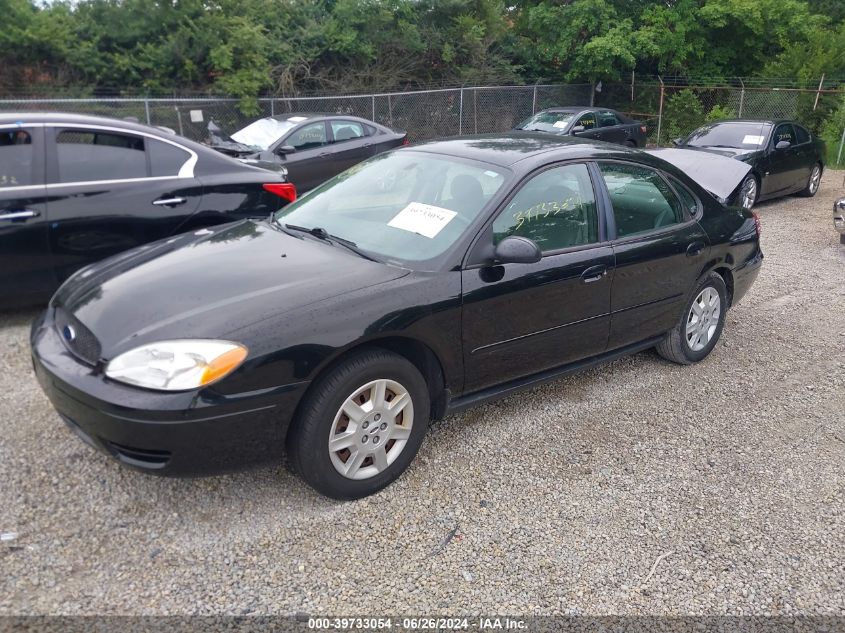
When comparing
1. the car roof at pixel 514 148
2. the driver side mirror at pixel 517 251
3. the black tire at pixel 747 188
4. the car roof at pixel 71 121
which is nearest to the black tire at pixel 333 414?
the driver side mirror at pixel 517 251

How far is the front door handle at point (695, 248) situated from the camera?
179 inches

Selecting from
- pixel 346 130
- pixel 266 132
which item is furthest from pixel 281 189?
pixel 346 130

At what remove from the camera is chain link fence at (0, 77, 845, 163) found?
14.9 metres

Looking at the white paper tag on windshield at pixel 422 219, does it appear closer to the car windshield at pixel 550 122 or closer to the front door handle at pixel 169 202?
the front door handle at pixel 169 202

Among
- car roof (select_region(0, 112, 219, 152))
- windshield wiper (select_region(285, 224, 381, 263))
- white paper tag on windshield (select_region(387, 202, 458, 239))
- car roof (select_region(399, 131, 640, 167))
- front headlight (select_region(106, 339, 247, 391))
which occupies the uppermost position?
car roof (select_region(0, 112, 219, 152))

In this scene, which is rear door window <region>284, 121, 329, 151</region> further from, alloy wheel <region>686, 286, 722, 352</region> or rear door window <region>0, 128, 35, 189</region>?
alloy wheel <region>686, 286, 722, 352</region>

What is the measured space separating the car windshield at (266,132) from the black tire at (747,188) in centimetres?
643

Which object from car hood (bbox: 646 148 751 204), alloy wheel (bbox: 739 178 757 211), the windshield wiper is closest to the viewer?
Result: the windshield wiper

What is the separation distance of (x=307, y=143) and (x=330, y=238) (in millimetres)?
7342

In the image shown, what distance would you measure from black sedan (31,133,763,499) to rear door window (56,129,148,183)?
1.69 meters

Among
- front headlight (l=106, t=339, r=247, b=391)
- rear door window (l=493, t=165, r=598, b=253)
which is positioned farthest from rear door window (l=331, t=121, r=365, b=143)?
front headlight (l=106, t=339, r=247, b=391)

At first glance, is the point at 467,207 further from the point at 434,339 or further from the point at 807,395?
the point at 807,395

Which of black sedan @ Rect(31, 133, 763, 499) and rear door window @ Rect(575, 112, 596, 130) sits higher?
rear door window @ Rect(575, 112, 596, 130)

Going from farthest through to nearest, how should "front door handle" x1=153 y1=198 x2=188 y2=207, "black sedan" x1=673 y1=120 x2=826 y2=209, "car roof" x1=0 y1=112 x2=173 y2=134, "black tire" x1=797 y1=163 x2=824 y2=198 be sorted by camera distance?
"black tire" x1=797 y1=163 x2=824 y2=198
"black sedan" x1=673 y1=120 x2=826 y2=209
"front door handle" x1=153 y1=198 x2=188 y2=207
"car roof" x1=0 y1=112 x2=173 y2=134
